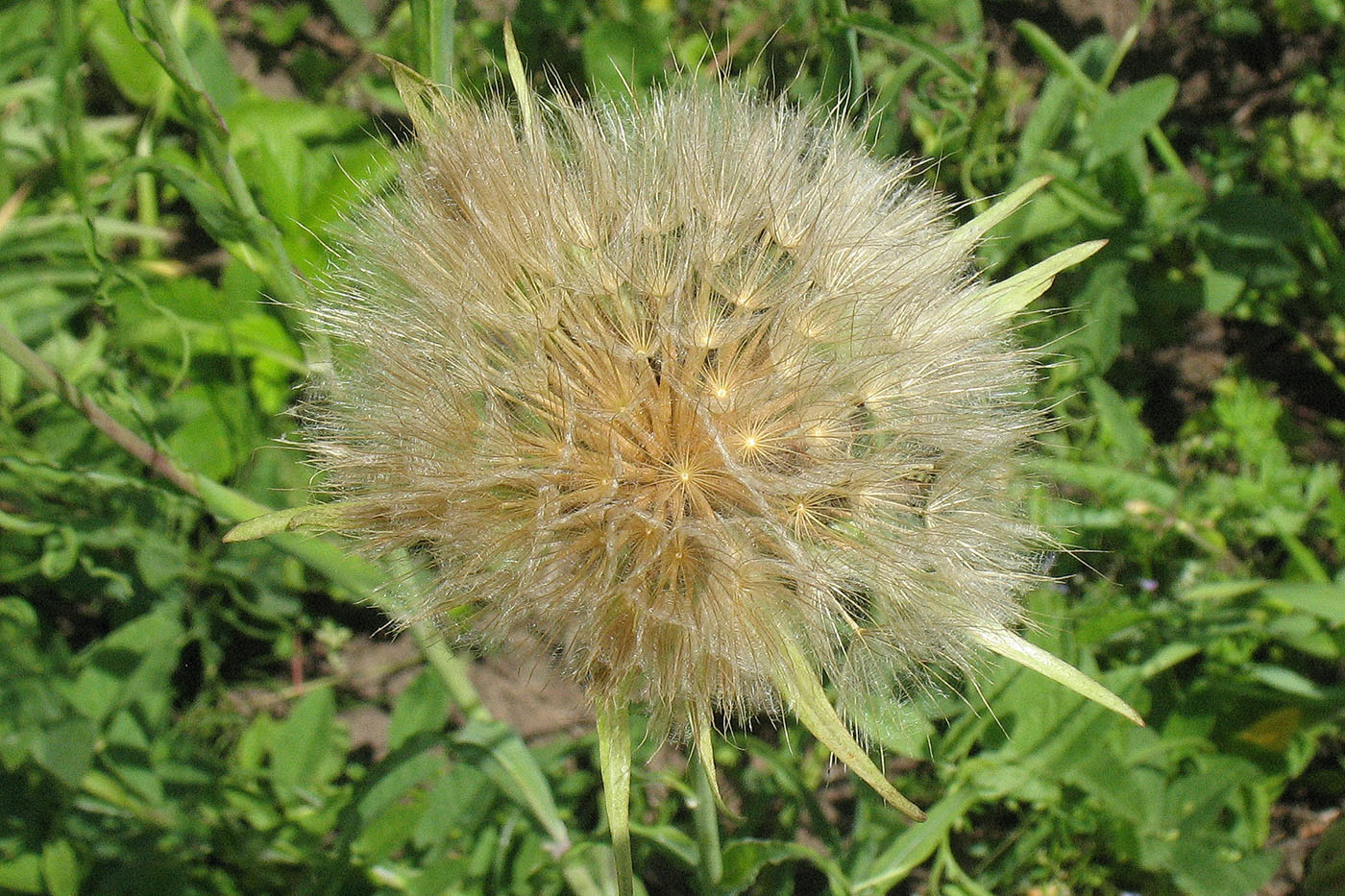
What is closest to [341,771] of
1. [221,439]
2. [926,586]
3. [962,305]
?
[221,439]

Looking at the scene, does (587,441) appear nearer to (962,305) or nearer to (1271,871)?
(962,305)

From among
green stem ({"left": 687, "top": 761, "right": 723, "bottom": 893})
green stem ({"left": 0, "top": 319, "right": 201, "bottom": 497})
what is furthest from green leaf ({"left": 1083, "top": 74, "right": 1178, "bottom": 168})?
green stem ({"left": 0, "top": 319, "right": 201, "bottom": 497})

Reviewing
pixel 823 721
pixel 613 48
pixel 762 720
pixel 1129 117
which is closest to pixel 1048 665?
pixel 823 721

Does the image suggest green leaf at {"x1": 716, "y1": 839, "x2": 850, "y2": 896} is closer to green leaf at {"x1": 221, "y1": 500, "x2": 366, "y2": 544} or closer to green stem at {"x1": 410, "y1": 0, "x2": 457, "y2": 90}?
green leaf at {"x1": 221, "y1": 500, "x2": 366, "y2": 544}

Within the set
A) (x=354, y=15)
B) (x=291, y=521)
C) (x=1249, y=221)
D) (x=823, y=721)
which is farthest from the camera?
(x=354, y=15)

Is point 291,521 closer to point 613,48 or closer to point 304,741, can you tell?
point 304,741

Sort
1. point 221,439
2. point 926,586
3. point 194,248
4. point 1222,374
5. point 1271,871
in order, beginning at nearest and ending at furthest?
point 926,586, point 1271,871, point 221,439, point 1222,374, point 194,248

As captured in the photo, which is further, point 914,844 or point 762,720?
point 762,720
